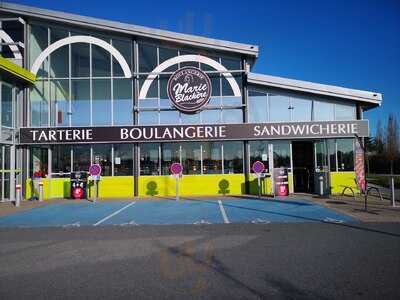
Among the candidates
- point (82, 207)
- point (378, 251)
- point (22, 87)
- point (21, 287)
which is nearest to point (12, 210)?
point (82, 207)

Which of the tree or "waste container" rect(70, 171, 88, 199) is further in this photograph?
the tree

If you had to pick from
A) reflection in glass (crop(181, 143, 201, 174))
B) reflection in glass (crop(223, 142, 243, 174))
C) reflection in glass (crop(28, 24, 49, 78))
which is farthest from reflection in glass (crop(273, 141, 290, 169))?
reflection in glass (crop(28, 24, 49, 78))

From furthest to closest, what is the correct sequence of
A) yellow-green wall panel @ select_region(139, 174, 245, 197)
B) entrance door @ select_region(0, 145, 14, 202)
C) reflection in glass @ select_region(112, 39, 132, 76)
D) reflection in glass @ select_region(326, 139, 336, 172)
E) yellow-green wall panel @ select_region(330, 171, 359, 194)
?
reflection in glass @ select_region(112, 39, 132, 76) < yellow-green wall panel @ select_region(139, 174, 245, 197) < reflection in glass @ select_region(326, 139, 336, 172) < yellow-green wall panel @ select_region(330, 171, 359, 194) < entrance door @ select_region(0, 145, 14, 202)

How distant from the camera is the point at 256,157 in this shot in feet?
67.4

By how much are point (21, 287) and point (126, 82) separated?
16254 mm

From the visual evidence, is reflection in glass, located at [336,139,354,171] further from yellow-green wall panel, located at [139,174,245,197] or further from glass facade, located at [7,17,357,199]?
yellow-green wall panel, located at [139,174,245,197]

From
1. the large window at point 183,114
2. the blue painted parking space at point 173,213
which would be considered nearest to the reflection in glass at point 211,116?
the large window at point 183,114

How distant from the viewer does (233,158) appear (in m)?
20.6

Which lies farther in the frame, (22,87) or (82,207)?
(22,87)

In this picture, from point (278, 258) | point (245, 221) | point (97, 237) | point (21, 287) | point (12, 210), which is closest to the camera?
point (21, 287)

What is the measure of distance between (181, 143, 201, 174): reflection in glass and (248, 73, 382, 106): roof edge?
448 centimetres

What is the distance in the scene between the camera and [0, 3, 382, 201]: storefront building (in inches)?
786

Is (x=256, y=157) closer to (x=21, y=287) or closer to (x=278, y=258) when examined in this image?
(x=278, y=258)

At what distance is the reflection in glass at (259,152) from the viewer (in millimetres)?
20516
